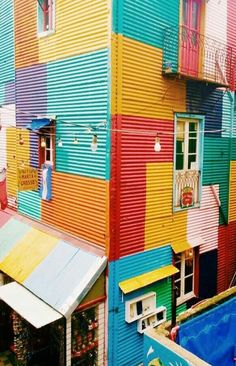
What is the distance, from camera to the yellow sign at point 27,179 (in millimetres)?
10977

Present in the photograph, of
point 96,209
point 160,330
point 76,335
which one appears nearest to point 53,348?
point 76,335

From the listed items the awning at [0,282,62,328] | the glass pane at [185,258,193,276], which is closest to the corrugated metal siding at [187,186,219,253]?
the glass pane at [185,258,193,276]

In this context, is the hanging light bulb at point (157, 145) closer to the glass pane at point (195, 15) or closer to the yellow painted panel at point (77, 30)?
the yellow painted panel at point (77, 30)

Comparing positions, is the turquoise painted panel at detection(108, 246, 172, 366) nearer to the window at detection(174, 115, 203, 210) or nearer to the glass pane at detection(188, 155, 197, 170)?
the window at detection(174, 115, 203, 210)

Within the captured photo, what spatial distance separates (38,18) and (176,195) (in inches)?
266

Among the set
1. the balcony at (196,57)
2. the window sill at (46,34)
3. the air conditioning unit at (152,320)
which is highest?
the window sill at (46,34)

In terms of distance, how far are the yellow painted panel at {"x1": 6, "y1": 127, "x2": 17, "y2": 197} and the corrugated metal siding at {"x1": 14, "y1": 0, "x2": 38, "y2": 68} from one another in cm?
241

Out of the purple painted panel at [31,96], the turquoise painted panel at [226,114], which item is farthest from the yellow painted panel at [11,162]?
the turquoise painted panel at [226,114]

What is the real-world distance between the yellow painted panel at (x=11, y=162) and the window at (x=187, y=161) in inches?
231

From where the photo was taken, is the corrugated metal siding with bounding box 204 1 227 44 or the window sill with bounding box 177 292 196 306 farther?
the window sill with bounding box 177 292 196 306

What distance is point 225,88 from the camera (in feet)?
39.7

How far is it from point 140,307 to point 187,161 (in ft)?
14.8

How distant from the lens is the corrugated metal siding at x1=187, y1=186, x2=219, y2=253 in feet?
37.7

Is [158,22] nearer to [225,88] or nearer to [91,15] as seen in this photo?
[91,15]
